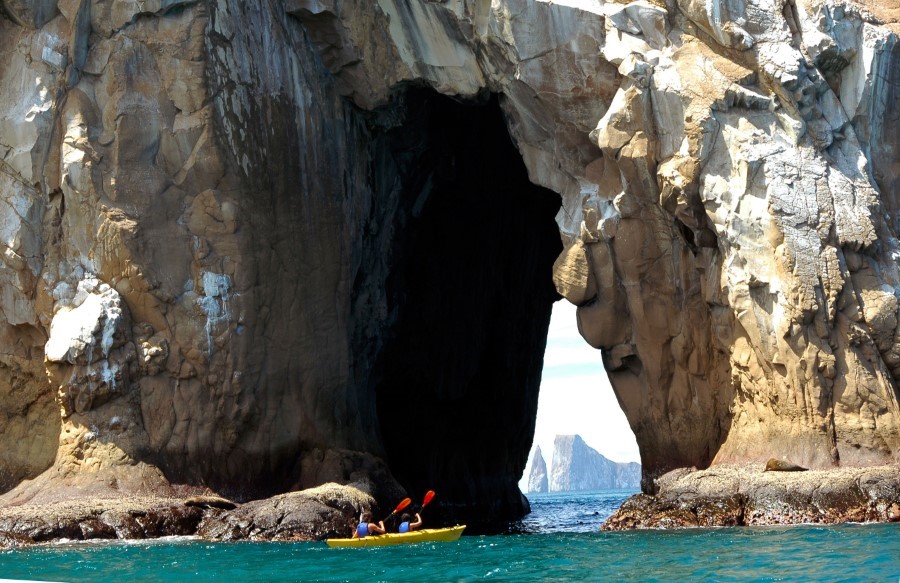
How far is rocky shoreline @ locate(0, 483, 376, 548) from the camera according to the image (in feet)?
73.6

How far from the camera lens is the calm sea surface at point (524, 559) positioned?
15.5 metres

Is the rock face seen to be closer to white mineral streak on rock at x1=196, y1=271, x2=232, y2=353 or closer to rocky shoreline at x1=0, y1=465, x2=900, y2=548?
white mineral streak on rock at x1=196, y1=271, x2=232, y2=353

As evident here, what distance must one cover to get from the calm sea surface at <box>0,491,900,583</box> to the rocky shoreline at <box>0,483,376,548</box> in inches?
25.6

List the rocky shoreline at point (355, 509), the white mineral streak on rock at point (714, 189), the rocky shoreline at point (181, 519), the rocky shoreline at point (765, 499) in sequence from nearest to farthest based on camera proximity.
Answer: the rocky shoreline at point (765, 499) → the rocky shoreline at point (355, 509) → the rocky shoreline at point (181, 519) → the white mineral streak on rock at point (714, 189)

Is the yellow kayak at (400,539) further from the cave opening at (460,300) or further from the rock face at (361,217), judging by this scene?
the cave opening at (460,300)

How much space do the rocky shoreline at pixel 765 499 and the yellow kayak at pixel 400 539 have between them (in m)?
2.99

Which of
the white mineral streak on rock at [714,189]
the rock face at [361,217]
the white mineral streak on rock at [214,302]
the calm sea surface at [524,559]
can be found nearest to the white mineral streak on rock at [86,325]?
the rock face at [361,217]

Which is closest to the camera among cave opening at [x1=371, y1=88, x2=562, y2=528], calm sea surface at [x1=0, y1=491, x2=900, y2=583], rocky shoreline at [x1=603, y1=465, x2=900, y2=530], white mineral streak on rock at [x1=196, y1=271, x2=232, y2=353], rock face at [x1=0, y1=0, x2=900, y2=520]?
calm sea surface at [x1=0, y1=491, x2=900, y2=583]

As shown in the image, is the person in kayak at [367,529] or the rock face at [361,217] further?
the rock face at [361,217]

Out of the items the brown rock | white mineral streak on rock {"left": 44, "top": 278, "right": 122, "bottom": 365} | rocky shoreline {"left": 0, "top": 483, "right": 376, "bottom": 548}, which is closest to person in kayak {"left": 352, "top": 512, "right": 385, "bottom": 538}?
rocky shoreline {"left": 0, "top": 483, "right": 376, "bottom": 548}

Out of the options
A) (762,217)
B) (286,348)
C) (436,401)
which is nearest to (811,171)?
(762,217)

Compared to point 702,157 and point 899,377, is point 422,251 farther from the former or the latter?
point 899,377

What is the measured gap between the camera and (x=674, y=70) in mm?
24391

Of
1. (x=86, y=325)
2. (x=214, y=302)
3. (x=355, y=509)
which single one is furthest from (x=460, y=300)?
(x=86, y=325)
